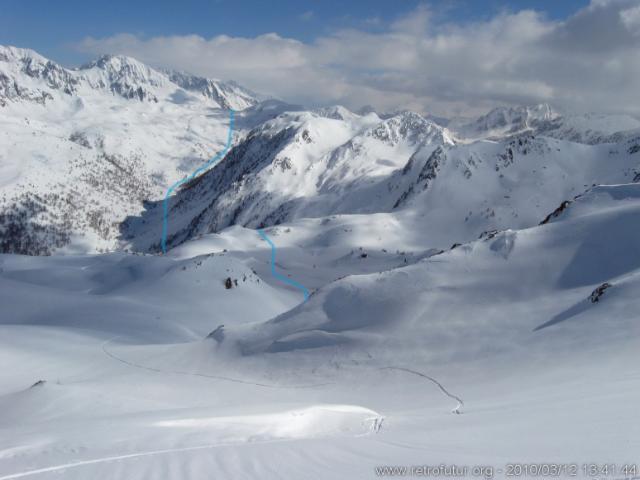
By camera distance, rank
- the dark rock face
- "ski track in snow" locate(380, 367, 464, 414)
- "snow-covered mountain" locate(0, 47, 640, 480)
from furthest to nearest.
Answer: the dark rock face, "ski track in snow" locate(380, 367, 464, 414), "snow-covered mountain" locate(0, 47, 640, 480)

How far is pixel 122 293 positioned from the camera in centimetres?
5447

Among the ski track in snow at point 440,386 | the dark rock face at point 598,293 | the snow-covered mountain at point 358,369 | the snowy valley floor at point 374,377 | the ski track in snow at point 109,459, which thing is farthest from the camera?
the dark rock face at point 598,293

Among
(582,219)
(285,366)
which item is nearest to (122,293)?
(285,366)

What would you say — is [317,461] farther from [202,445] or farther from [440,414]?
[440,414]

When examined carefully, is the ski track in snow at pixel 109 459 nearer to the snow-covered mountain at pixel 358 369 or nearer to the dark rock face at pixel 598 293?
the snow-covered mountain at pixel 358 369

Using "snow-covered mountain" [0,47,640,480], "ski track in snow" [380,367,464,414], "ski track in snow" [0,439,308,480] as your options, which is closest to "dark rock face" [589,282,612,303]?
"snow-covered mountain" [0,47,640,480]

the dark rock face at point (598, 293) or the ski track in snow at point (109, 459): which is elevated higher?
the dark rock face at point (598, 293)

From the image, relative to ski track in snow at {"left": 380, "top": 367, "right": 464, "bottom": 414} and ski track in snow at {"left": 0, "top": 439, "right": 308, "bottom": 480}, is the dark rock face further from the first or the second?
ski track in snow at {"left": 0, "top": 439, "right": 308, "bottom": 480}

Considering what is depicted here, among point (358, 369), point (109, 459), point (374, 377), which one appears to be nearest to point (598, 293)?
point (374, 377)

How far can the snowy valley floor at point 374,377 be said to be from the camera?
8.74 metres

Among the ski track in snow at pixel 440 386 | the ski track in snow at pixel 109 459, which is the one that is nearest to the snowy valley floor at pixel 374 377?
the ski track in snow at pixel 109 459

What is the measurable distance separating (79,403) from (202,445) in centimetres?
966

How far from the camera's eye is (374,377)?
2031 cm

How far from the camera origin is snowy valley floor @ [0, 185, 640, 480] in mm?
8742
